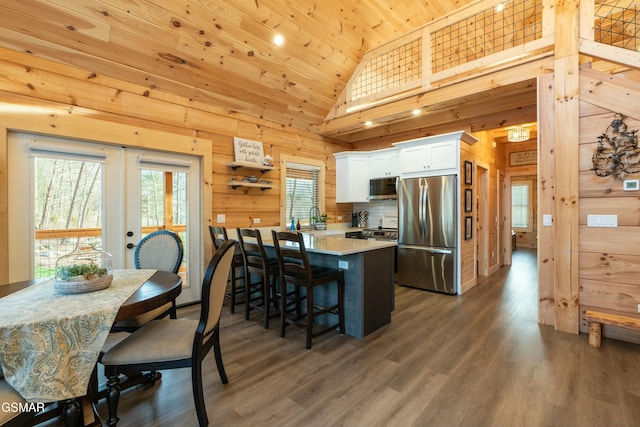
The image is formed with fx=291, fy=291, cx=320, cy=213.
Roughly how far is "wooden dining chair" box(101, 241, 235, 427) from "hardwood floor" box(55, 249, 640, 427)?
0.33 m

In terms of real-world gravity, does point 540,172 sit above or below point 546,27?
below

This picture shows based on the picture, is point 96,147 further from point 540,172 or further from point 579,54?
point 579,54

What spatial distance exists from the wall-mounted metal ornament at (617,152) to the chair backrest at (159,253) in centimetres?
404

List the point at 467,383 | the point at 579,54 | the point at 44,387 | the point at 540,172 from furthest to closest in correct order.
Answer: the point at 540,172
the point at 579,54
the point at 467,383
the point at 44,387

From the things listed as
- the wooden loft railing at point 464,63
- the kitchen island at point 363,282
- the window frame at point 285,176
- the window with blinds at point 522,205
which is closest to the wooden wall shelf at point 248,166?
the window frame at point 285,176

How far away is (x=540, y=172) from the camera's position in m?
3.13

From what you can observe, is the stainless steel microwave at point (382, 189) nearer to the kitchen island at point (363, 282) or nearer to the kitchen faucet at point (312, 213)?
the kitchen faucet at point (312, 213)

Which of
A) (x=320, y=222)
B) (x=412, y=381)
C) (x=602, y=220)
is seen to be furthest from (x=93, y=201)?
(x=602, y=220)

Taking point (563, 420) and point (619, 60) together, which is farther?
point (619, 60)

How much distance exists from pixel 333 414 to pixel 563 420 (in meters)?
1.36

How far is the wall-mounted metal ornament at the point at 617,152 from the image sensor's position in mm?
2670

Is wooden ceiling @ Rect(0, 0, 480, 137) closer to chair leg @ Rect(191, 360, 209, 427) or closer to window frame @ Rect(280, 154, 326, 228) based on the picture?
window frame @ Rect(280, 154, 326, 228)

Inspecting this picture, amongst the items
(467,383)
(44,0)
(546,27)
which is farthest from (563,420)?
(44,0)
